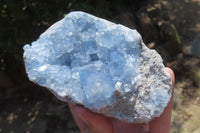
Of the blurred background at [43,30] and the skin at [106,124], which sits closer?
the skin at [106,124]

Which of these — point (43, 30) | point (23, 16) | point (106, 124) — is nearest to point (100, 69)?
point (106, 124)

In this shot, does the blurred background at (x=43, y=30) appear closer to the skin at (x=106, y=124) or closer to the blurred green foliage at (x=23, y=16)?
the blurred green foliage at (x=23, y=16)

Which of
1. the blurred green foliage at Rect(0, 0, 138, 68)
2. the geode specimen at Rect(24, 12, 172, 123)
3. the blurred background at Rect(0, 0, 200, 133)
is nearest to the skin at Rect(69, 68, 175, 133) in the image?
the geode specimen at Rect(24, 12, 172, 123)

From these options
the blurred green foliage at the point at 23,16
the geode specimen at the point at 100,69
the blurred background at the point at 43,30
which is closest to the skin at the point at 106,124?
the geode specimen at the point at 100,69

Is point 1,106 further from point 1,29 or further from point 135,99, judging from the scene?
point 135,99

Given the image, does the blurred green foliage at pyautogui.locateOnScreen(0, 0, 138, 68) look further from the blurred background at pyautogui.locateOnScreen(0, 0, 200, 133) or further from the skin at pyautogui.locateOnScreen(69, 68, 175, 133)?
the skin at pyautogui.locateOnScreen(69, 68, 175, 133)
